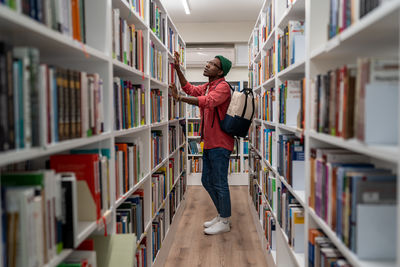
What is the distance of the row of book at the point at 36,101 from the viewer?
2.44 ft

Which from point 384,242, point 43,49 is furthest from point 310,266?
point 43,49

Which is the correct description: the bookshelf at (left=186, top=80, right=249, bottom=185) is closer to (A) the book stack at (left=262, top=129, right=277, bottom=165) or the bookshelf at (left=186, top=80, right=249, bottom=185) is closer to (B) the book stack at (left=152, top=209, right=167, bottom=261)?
(A) the book stack at (left=262, top=129, right=277, bottom=165)

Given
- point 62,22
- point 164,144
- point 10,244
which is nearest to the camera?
point 10,244

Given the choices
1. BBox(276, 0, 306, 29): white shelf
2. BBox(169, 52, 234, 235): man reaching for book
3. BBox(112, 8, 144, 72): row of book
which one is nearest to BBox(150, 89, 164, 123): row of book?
BBox(169, 52, 234, 235): man reaching for book

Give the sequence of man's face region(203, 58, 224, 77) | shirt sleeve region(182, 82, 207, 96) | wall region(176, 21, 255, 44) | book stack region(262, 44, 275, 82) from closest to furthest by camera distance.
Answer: book stack region(262, 44, 275, 82), man's face region(203, 58, 224, 77), shirt sleeve region(182, 82, 207, 96), wall region(176, 21, 255, 44)

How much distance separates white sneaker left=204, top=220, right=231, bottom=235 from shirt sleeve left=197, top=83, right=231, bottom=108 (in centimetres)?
118

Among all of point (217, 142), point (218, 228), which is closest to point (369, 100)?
point (217, 142)

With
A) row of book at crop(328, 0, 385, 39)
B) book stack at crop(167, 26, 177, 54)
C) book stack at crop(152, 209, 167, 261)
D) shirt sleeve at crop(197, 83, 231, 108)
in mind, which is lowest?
book stack at crop(152, 209, 167, 261)

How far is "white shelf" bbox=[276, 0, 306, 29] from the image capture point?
171cm

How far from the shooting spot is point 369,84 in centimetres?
85

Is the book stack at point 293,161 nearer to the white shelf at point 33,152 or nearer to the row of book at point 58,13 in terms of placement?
the white shelf at point 33,152

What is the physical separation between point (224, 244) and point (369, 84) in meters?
2.38

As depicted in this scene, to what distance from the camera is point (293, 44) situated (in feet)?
6.07

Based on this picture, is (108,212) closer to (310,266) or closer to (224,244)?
(310,266)
